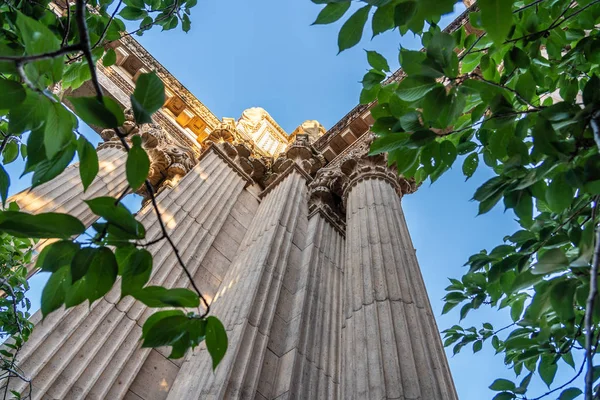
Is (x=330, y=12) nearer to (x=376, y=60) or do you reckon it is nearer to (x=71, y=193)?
(x=376, y=60)

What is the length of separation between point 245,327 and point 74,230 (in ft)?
17.8

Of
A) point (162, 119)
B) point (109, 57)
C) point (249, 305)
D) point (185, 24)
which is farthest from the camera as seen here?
point (162, 119)

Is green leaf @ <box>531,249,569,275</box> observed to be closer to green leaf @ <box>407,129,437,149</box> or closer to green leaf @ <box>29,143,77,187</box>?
green leaf @ <box>407,129,437,149</box>

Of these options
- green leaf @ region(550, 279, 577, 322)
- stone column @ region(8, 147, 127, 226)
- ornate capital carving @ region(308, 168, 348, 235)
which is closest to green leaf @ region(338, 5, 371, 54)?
green leaf @ region(550, 279, 577, 322)

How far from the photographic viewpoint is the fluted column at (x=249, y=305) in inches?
231

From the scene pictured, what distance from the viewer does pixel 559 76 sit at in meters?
3.88

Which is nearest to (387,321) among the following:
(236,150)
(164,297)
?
(164,297)

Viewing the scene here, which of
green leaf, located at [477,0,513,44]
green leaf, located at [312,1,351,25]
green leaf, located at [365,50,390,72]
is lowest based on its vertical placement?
green leaf, located at [477,0,513,44]

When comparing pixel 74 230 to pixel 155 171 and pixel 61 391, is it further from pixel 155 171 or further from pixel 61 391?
pixel 155 171

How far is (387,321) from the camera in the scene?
6465mm

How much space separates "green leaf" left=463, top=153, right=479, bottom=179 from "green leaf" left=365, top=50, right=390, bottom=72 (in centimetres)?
115

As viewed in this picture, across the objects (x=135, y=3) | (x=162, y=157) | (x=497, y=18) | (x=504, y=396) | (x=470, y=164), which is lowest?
(x=504, y=396)

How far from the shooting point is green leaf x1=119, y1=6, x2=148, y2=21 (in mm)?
3986

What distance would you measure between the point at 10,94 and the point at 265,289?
656 centimetres
